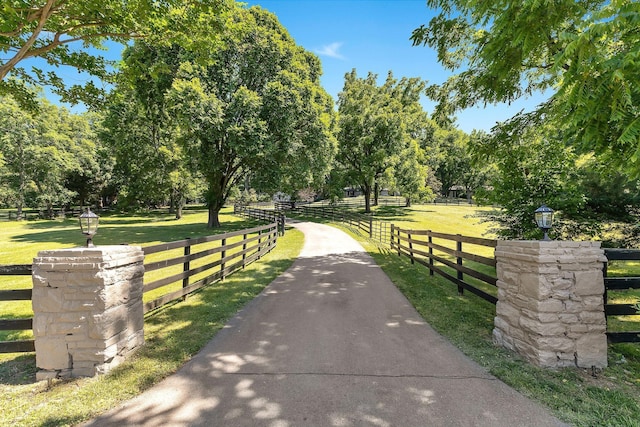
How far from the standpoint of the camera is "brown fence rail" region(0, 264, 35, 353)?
345 cm

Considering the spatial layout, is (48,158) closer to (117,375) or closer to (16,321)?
(16,321)

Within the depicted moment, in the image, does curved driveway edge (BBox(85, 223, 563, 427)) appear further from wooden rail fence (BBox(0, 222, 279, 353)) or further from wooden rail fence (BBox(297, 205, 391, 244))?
wooden rail fence (BBox(297, 205, 391, 244))

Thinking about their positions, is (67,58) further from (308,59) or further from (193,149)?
(308,59)

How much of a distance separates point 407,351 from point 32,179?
4703 centimetres

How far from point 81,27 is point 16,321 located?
6.27 m

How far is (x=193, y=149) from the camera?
1814 cm

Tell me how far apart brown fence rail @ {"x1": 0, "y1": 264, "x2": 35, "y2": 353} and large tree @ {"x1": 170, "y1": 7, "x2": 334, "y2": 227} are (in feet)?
43.7

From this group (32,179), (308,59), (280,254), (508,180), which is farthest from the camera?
(32,179)

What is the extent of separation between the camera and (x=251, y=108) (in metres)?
17.0

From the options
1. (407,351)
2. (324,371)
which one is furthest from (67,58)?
(407,351)

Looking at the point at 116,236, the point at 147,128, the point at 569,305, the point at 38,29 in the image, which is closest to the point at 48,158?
the point at 147,128

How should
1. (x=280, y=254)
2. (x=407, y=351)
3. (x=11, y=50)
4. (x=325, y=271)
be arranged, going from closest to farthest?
(x=407, y=351)
(x=11, y=50)
(x=325, y=271)
(x=280, y=254)

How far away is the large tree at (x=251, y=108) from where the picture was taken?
16.2 meters

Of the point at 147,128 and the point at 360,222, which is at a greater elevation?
the point at 147,128
